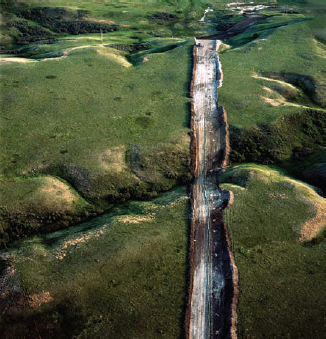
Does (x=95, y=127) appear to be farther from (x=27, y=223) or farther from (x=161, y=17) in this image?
(x=161, y=17)

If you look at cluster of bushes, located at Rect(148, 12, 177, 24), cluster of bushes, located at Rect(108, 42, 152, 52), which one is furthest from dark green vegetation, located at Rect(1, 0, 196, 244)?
cluster of bushes, located at Rect(148, 12, 177, 24)

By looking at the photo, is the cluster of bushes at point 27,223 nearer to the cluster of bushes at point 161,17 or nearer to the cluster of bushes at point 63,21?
the cluster of bushes at point 63,21

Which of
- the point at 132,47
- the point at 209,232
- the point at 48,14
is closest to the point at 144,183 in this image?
the point at 209,232

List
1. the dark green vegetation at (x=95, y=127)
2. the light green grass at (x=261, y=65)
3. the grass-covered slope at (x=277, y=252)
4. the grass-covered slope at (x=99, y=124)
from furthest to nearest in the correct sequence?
the light green grass at (x=261, y=65), the grass-covered slope at (x=99, y=124), the dark green vegetation at (x=95, y=127), the grass-covered slope at (x=277, y=252)

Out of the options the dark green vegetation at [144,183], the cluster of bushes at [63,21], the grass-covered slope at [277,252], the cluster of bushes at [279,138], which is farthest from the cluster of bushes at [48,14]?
the grass-covered slope at [277,252]

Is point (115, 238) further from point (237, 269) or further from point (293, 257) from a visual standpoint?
point (293, 257)

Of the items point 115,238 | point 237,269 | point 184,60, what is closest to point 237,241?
point 237,269

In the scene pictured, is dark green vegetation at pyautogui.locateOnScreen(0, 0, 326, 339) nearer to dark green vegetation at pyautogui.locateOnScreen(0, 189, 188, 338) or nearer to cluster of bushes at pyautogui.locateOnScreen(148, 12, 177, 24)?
dark green vegetation at pyautogui.locateOnScreen(0, 189, 188, 338)
